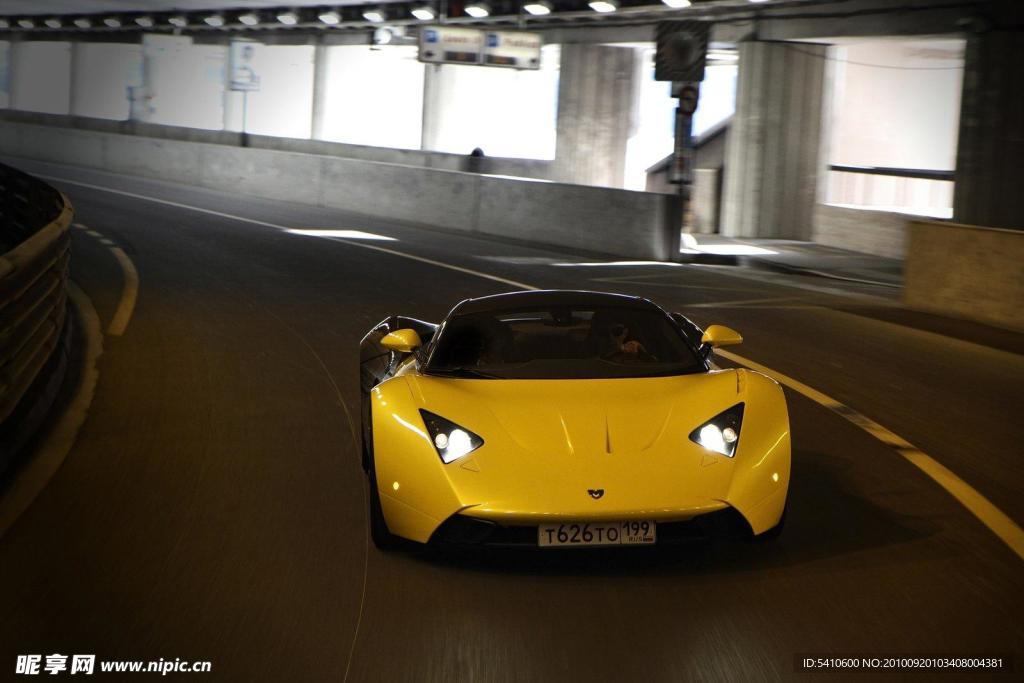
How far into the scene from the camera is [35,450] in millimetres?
8062

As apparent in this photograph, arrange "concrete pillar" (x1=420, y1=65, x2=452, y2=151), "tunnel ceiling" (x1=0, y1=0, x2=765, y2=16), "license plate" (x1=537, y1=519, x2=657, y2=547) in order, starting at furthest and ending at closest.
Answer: "concrete pillar" (x1=420, y1=65, x2=452, y2=151) → "tunnel ceiling" (x1=0, y1=0, x2=765, y2=16) → "license plate" (x1=537, y1=519, x2=657, y2=547)

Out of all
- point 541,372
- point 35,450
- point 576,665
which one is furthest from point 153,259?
point 576,665

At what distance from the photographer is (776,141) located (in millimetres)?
30484

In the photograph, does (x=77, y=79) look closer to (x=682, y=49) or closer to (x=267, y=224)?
(x=267, y=224)

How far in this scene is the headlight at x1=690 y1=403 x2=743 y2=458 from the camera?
5.76 m

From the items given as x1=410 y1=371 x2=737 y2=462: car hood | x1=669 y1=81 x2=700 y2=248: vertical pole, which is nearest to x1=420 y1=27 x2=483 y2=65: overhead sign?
x1=669 y1=81 x2=700 y2=248: vertical pole

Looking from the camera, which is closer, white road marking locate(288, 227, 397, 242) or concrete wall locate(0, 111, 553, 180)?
white road marking locate(288, 227, 397, 242)

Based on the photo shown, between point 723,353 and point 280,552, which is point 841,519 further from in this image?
point 723,353

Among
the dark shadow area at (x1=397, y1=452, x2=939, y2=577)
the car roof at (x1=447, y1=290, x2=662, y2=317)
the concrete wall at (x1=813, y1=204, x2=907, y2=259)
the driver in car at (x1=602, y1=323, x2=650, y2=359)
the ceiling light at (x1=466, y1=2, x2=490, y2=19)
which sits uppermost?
the ceiling light at (x1=466, y1=2, x2=490, y2=19)

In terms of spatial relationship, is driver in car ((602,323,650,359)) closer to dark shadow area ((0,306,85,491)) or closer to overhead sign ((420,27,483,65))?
dark shadow area ((0,306,85,491))

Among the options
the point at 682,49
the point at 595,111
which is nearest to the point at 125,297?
the point at 682,49

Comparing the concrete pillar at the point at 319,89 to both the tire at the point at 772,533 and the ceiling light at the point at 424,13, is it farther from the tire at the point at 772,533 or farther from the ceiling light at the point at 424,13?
the tire at the point at 772,533

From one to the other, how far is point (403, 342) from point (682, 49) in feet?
60.9

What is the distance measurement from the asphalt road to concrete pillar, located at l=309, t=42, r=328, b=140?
37344mm
